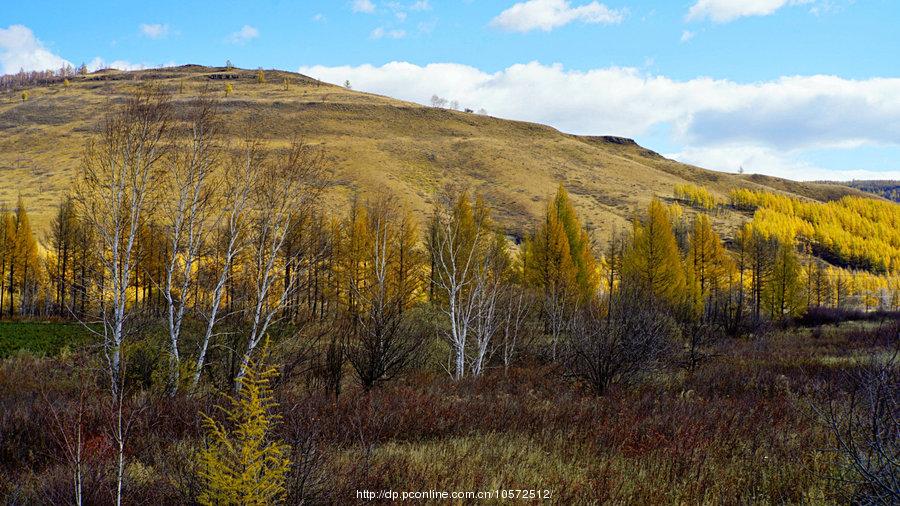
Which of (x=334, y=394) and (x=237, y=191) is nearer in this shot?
(x=334, y=394)

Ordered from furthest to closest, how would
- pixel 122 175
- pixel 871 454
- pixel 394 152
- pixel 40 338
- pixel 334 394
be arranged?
pixel 394 152
pixel 40 338
pixel 122 175
pixel 334 394
pixel 871 454

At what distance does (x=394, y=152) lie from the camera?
10638cm

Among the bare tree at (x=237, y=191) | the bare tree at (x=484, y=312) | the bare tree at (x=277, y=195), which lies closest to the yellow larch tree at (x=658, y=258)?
the bare tree at (x=484, y=312)

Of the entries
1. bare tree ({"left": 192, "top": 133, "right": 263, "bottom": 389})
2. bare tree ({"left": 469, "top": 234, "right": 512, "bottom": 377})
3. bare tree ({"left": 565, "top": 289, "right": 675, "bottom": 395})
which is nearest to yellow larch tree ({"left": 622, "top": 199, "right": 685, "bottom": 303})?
bare tree ({"left": 469, "top": 234, "right": 512, "bottom": 377})

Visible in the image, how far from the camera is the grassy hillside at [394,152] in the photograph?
283 ft

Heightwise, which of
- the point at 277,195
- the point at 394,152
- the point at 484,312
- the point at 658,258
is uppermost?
the point at 394,152

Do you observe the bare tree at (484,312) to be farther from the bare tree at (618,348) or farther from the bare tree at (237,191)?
the bare tree at (237,191)

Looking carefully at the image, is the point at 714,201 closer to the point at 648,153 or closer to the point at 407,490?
the point at 648,153

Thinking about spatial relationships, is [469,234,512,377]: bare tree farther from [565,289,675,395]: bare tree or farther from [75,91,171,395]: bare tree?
[75,91,171,395]: bare tree

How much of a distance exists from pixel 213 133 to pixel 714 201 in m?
134

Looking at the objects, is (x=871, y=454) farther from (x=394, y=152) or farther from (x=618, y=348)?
(x=394, y=152)

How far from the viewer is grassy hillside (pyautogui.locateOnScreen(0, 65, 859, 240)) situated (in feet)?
283

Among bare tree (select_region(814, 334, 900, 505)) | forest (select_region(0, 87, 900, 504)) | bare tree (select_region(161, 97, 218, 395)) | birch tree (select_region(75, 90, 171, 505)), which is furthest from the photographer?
bare tree (select_region(161, 97, 218, 395))

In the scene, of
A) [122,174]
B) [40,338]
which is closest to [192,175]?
[122,174]
